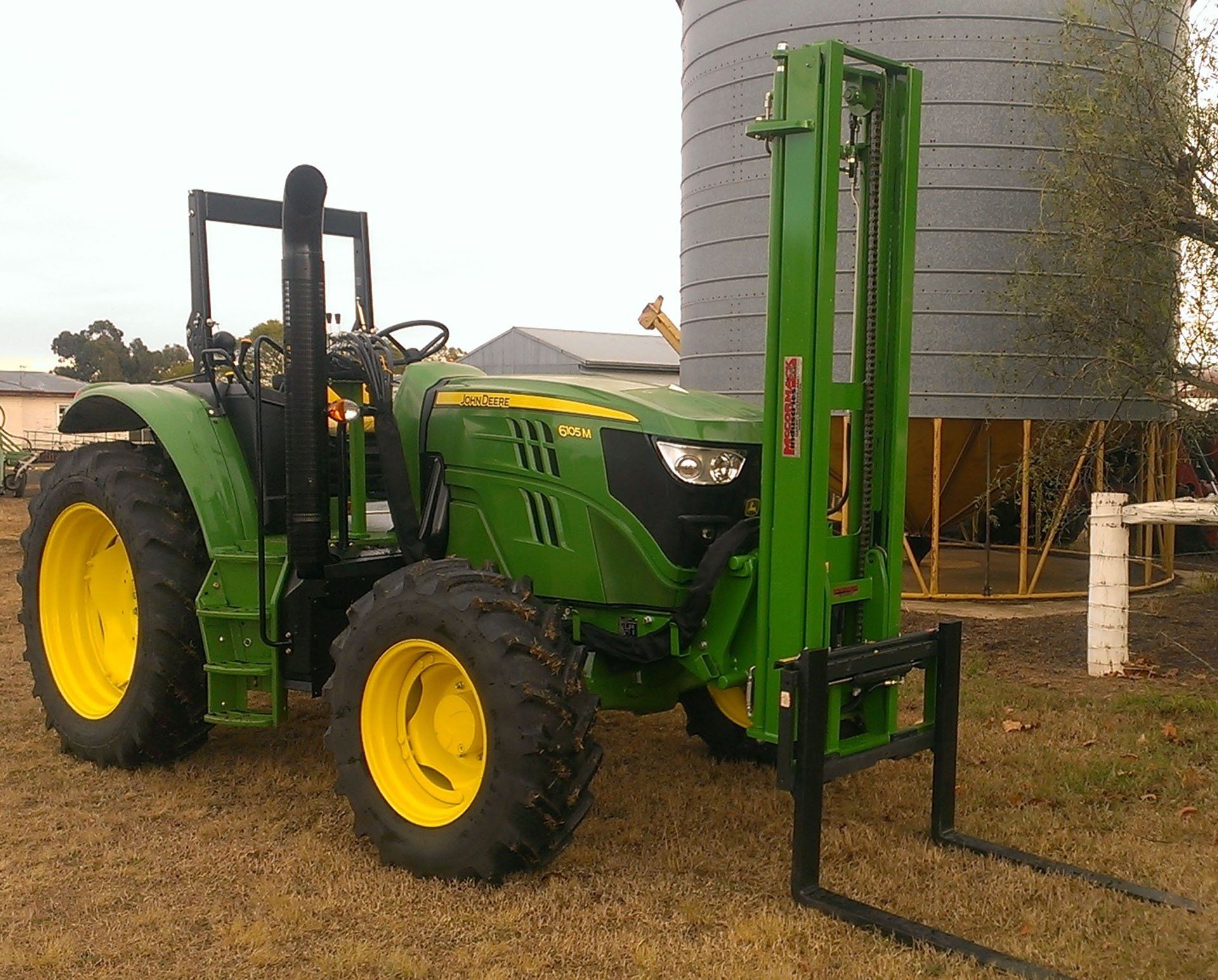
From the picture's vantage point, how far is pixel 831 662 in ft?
12.8

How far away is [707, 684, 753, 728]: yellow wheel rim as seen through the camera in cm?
515

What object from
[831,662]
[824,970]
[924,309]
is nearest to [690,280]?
[924,309]

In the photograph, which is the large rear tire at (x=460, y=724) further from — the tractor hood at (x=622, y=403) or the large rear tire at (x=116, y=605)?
the large rear tire at (x=116, y=605)

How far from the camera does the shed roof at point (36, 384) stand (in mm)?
51688

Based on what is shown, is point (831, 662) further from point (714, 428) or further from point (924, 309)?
point (924, 309)

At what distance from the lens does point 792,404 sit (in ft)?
13.2

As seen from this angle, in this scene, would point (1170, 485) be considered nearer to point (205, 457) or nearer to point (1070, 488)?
point (1070, 488)

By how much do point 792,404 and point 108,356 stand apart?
2267 inches

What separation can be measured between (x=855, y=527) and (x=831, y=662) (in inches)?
26.2

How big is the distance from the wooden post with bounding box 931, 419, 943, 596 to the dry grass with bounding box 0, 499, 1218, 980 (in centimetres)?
384

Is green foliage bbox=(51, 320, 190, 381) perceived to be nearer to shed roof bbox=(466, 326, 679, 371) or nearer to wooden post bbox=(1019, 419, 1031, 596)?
shed roof bbox=(466, 326, 679, 371)

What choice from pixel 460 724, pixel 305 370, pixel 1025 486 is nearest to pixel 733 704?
pixel 460 724

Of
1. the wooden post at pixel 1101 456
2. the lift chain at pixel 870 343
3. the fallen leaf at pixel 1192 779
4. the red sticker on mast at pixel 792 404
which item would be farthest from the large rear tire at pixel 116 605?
the wooden post at pixel 1101 456

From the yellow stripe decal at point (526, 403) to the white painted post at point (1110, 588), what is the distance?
13.4 ft
